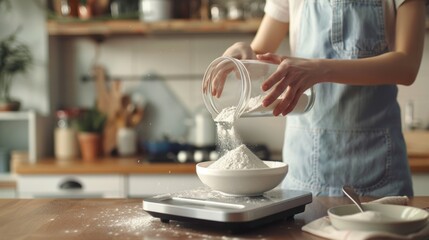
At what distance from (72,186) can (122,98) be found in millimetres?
639

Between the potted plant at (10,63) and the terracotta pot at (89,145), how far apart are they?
0.35 metres

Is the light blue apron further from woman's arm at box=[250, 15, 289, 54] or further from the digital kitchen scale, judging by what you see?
the digital kitchen scale

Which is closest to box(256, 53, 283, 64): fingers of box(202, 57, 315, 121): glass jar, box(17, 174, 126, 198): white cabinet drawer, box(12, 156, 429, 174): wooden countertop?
→ box(202, 57, 315, 121): glass jar

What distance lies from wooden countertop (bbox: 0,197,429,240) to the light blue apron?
198 mm

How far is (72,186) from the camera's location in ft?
8.38

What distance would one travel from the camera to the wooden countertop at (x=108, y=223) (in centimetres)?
100

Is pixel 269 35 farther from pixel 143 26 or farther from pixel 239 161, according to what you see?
pixel 143 26

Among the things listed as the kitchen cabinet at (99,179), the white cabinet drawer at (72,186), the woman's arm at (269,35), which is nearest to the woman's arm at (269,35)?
the woman's arm at (269,35)

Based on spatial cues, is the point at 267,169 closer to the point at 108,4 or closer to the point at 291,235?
the point at 291,235

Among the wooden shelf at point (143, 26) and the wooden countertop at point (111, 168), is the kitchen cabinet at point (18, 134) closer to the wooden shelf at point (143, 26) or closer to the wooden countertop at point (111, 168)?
the wooden countertop at point (111, 168)

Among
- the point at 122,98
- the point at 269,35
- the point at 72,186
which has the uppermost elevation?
the point at 269,35

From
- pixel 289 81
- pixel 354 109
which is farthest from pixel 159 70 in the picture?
pixel 289 81

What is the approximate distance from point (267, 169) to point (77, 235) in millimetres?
360

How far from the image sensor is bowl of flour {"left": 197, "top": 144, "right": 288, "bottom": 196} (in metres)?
1.08
